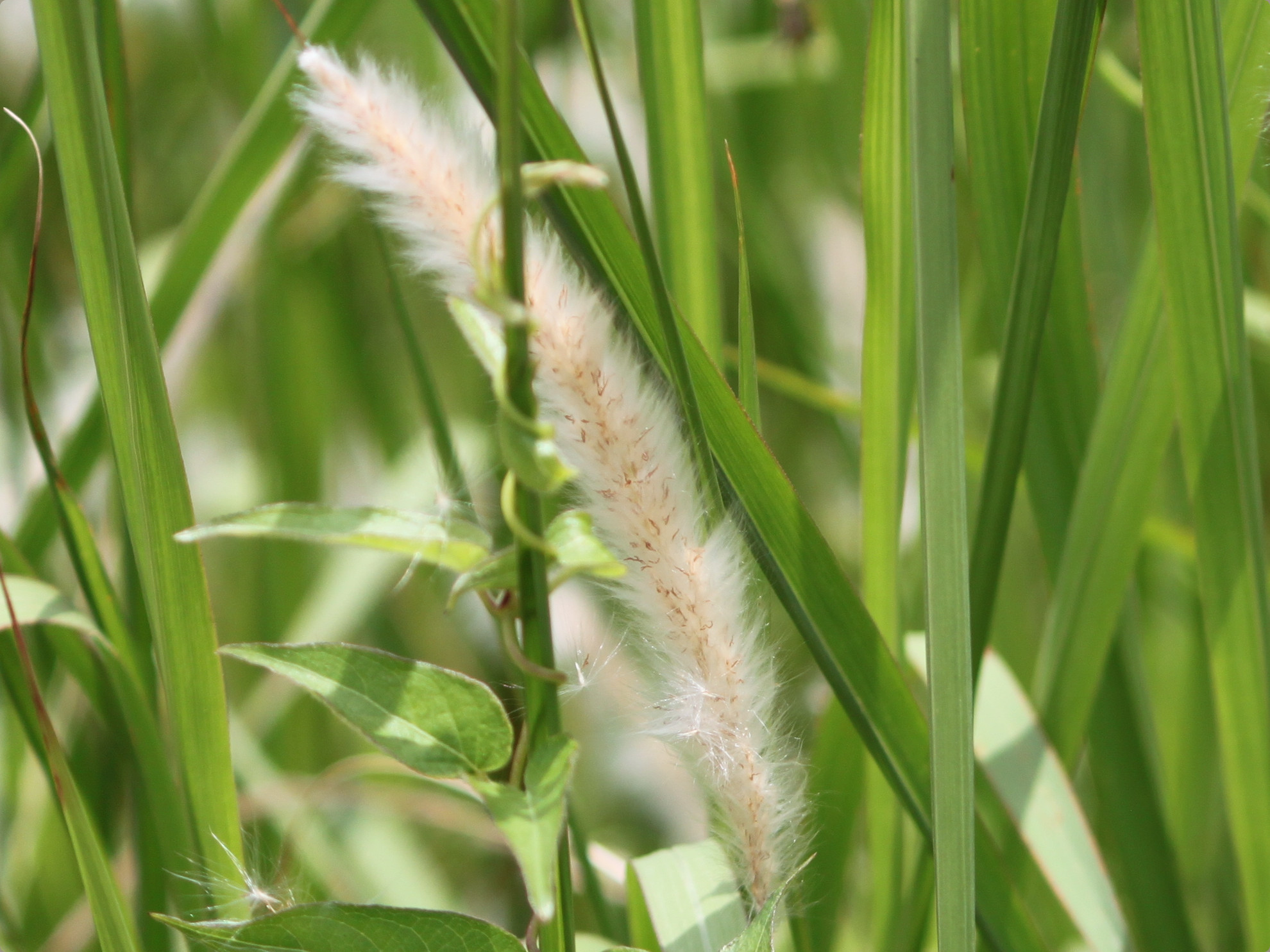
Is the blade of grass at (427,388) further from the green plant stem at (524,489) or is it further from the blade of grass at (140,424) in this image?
the green plant stem at (524,489)

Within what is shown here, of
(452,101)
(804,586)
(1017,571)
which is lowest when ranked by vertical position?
(1017,571)

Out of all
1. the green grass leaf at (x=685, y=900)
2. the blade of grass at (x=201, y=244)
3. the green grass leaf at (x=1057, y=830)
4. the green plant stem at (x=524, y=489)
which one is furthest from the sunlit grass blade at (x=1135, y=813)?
the blade of grass at (x=201, y=244)

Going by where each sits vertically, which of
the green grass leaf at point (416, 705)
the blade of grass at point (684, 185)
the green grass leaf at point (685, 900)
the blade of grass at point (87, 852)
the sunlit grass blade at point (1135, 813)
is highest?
the blade of grass at point (684, 185)

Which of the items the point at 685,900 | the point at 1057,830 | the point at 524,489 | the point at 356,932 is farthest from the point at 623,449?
the point at 1057,830

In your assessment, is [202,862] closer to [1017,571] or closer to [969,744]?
[969,744]

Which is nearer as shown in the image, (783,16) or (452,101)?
(452,101)

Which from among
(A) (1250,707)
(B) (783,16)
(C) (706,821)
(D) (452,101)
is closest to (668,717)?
(C) (706,821)

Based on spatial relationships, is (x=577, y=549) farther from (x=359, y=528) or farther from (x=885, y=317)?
(x=885, y=317)
